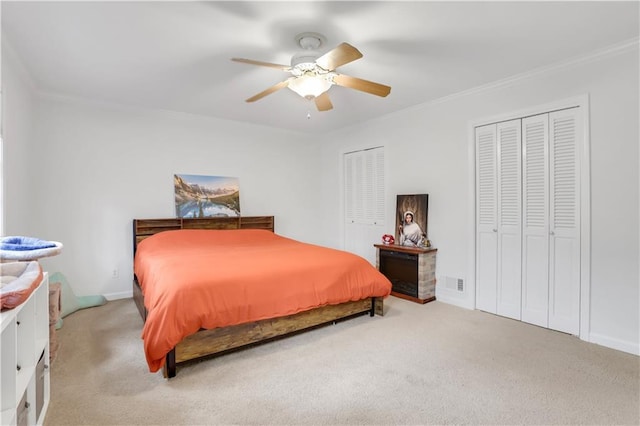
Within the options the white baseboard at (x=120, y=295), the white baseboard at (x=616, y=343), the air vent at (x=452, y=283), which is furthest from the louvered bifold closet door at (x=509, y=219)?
the white baseboard at (x=120, y=295)

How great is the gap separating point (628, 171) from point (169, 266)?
154 inches

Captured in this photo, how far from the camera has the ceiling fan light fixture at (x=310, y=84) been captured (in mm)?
2641

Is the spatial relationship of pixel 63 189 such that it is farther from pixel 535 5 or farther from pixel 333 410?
pixel 535 5

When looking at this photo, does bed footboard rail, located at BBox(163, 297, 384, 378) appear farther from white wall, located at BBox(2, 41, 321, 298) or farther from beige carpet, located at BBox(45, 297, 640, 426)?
white wall, located at BBox(2, 41, 321, 298)

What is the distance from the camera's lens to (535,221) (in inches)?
129

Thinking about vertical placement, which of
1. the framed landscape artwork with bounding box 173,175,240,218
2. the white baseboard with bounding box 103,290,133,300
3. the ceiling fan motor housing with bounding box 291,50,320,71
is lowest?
the white baseboard with bounding box 103,290,133,300

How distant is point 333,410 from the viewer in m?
1.94

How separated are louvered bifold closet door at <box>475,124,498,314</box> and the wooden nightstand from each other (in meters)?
0.55

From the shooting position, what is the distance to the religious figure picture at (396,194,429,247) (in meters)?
4.26

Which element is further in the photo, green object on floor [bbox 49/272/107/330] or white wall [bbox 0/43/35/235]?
green object on floor [bbox 49/272/107/330]

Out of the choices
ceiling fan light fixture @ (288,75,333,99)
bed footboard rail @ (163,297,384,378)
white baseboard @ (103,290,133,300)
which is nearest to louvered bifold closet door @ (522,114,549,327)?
bed footboard rail @ (163,297,384,378)

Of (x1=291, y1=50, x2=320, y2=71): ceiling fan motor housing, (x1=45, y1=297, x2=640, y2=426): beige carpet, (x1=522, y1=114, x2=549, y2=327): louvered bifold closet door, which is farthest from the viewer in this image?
(x1=522, y1=114, x2=549, y2=327): louvered bifold closet door

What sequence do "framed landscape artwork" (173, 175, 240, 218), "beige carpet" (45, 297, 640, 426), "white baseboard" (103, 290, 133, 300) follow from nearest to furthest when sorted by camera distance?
"beige carpet" (45, 297, 640, 426) < "white baseboard" (103, 290, 133, 300) < "framed landscape artwork" (173, 175, 240, 218)

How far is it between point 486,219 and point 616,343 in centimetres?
151
